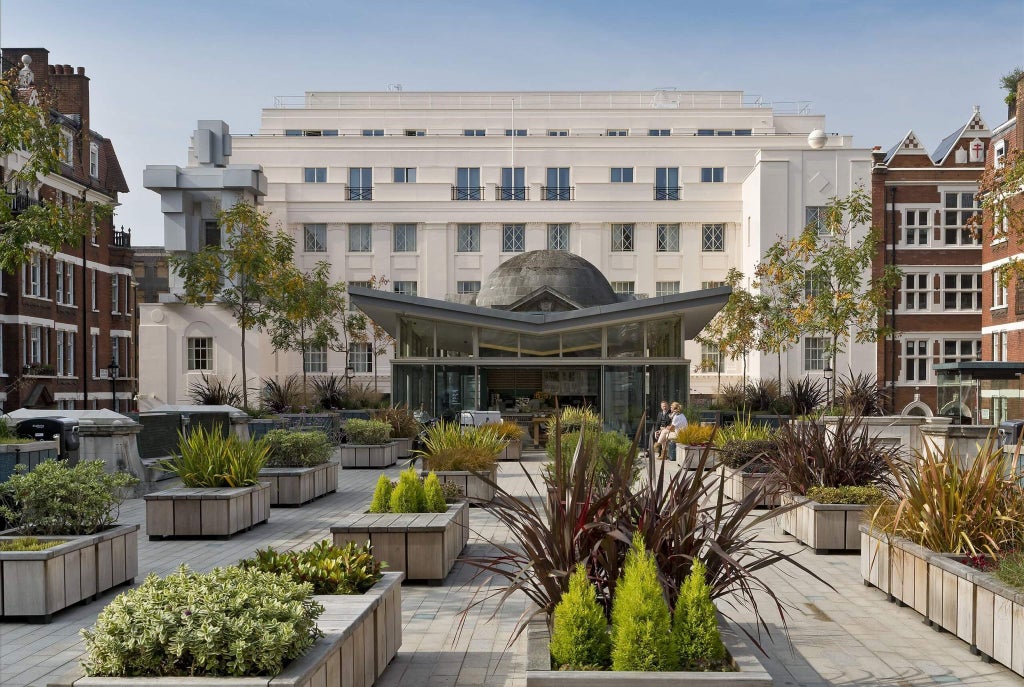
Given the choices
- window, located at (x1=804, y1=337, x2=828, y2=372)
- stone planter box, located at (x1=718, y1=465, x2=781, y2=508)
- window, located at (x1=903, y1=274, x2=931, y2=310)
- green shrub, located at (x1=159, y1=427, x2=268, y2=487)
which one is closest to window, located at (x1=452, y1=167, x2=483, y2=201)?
window, located at (x1=804, y1=337, x2=828, y2=372)

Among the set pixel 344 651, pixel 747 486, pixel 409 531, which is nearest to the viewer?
pixel 344 651

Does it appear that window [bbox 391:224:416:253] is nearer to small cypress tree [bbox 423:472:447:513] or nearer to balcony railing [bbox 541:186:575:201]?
balcony railing [bbox 541:186:575:201]

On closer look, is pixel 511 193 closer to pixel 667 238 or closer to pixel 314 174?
pixel 667 238

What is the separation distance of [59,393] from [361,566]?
125 ft

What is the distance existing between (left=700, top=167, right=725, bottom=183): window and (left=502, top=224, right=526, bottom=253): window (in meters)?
9.98

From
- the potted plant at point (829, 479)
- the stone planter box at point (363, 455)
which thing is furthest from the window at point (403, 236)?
the potted plant at point (829, 479)

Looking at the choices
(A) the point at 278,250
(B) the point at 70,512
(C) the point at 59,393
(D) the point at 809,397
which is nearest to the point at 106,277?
(C) the point at 59,393

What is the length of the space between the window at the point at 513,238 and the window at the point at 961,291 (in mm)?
19902

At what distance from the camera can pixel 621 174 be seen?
56.3m

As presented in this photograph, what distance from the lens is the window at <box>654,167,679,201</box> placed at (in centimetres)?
5541

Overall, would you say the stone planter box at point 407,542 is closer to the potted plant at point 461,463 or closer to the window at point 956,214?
the potted plant at point 461,463

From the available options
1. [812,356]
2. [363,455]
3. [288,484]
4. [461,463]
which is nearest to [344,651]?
[461,463]

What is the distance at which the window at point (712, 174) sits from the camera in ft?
183

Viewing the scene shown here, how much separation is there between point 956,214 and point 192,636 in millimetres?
48047
